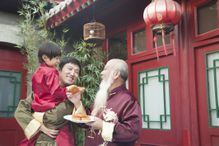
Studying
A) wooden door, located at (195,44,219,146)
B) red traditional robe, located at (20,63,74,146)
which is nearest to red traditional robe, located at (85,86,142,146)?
red traditional robe, located at (20,63,74,146)

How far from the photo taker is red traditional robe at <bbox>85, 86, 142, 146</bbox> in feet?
7.62

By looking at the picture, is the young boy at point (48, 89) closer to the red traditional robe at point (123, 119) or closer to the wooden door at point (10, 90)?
the red traditional robe at point (123, 119)

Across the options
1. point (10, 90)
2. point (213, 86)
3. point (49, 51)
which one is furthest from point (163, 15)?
point (10, 90)

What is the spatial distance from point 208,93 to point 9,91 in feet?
13.4

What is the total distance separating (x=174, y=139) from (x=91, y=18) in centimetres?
292

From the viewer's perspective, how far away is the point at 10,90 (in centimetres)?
626

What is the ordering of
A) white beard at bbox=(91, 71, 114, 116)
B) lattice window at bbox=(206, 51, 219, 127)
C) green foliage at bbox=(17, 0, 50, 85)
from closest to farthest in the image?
1. white beard at bbox=(91, 71, 114, 116)
2. lattice window at bbox=(206, 51, 219, 127)
3. green foliage at bbox=(17, 0, 50, 85)

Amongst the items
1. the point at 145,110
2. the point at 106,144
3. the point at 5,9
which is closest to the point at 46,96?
the point at 106,144

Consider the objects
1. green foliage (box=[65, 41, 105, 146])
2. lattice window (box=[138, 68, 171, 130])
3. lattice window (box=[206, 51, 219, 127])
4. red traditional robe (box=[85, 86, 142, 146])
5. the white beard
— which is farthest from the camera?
green foliage (box=[65, 41, 105, 146])

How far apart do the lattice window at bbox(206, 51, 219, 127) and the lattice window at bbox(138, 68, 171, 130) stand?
75 centimetres

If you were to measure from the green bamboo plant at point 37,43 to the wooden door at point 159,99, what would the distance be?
0.80m

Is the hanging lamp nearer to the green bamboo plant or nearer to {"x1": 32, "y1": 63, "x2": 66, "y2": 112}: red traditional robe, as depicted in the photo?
the green bamboo plant

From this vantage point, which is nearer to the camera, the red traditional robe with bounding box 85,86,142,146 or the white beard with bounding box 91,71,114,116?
the red traditional robe with bounding box 85,86,142,146

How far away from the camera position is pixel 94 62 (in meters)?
5.57
